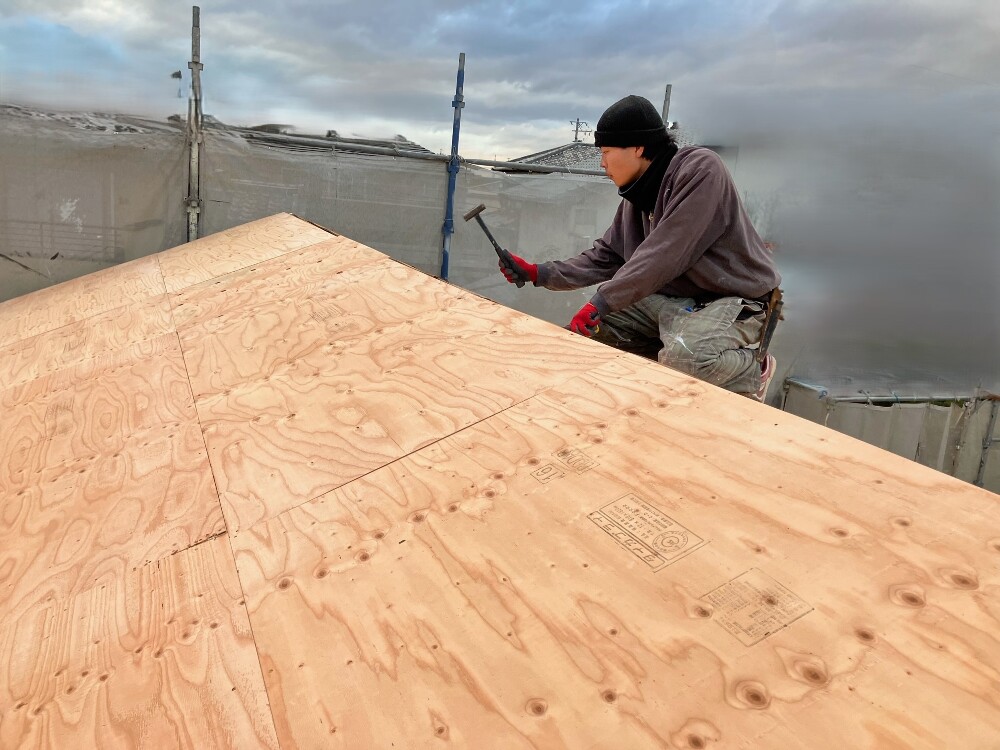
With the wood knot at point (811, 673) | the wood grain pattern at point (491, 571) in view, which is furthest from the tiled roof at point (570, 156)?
the wood knot at point (811, 673)

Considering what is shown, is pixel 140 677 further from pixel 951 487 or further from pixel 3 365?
pixel 3 365

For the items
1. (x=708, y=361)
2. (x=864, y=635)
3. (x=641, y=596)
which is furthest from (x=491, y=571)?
(x=708, y=361)

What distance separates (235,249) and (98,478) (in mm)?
2611

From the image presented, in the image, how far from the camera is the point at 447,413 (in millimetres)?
1849

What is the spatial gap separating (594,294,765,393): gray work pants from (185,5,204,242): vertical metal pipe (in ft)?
13.8

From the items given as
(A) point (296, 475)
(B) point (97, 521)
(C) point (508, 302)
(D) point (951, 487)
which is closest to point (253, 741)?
(A) point (296, 475)

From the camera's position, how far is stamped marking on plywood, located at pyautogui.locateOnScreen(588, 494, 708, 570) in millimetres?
1229

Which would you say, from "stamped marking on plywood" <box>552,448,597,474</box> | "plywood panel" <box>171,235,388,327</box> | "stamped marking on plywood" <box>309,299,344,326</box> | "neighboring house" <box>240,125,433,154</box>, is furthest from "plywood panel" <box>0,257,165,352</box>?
"stamped marking on plywood" <box>552,448,597,474</box>

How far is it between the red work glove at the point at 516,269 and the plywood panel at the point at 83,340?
1.56 metres

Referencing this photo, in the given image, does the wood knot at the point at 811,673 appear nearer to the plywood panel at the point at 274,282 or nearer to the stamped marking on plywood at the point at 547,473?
the stamped marking on plywood at the point at 547,473

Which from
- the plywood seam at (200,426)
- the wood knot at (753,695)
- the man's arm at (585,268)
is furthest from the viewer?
the man's arm at (585,268)

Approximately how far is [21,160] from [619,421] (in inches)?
212

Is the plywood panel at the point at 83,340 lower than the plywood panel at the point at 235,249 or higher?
lower

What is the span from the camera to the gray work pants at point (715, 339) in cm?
267
